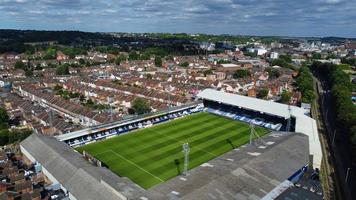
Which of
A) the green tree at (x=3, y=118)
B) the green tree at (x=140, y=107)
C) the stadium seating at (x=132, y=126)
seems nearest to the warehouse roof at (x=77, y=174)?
the stadium seating at (x=132, y=126)

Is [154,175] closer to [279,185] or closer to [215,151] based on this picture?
Result: [215,151]

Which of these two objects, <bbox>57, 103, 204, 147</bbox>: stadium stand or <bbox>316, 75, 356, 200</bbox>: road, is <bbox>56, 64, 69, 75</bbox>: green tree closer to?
<bbox>57, 103, 204, 147</bbox>: stadium stand

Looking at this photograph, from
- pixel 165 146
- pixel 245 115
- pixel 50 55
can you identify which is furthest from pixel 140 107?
pixel 50 55

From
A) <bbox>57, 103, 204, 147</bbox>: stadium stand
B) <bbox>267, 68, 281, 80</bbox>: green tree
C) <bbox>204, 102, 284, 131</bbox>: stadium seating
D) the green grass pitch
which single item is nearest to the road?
<bbox>204, 102, 284, 131</bbox>: stadium seating

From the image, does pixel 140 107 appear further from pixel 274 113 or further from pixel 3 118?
pixel 274 113

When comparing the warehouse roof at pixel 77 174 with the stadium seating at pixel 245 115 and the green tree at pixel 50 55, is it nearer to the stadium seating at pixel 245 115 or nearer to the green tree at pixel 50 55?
the stadium seating at pixel 245 115
